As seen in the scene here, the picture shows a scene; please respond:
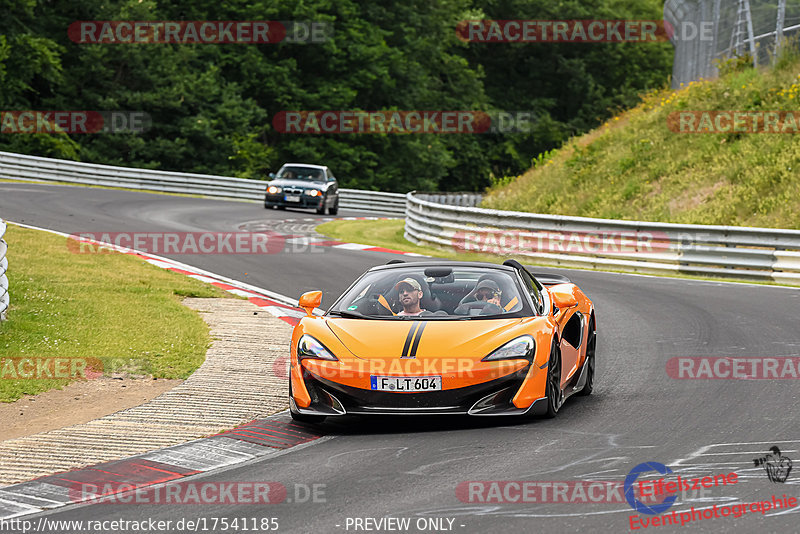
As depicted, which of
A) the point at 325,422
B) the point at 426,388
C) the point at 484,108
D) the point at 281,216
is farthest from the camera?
the point at 484,108

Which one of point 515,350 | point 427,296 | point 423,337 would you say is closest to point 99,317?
point 427,296

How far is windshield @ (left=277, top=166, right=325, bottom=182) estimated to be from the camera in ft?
114

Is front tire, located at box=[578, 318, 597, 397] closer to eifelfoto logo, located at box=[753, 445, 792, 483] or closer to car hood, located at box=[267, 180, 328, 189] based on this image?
eifelfoto logo, located at box=[753, 445, 792, 483]

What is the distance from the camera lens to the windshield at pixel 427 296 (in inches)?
348

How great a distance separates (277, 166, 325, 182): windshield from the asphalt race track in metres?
21.8

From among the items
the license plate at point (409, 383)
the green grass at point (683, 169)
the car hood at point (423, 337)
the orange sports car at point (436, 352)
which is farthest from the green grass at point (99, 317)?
the green grass at point (683, 169)

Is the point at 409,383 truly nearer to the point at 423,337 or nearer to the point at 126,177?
the point at 423,337

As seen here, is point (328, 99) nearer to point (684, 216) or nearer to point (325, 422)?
point (684, 216)

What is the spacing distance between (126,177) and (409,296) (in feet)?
109

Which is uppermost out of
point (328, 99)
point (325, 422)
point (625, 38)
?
point (625, 38)

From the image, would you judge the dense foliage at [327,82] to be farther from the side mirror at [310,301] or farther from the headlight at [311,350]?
the headlight at [311,350]

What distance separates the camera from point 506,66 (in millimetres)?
73750

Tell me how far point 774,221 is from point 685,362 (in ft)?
46.3

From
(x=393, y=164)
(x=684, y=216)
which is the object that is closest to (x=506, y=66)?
(x=393, y=164)
